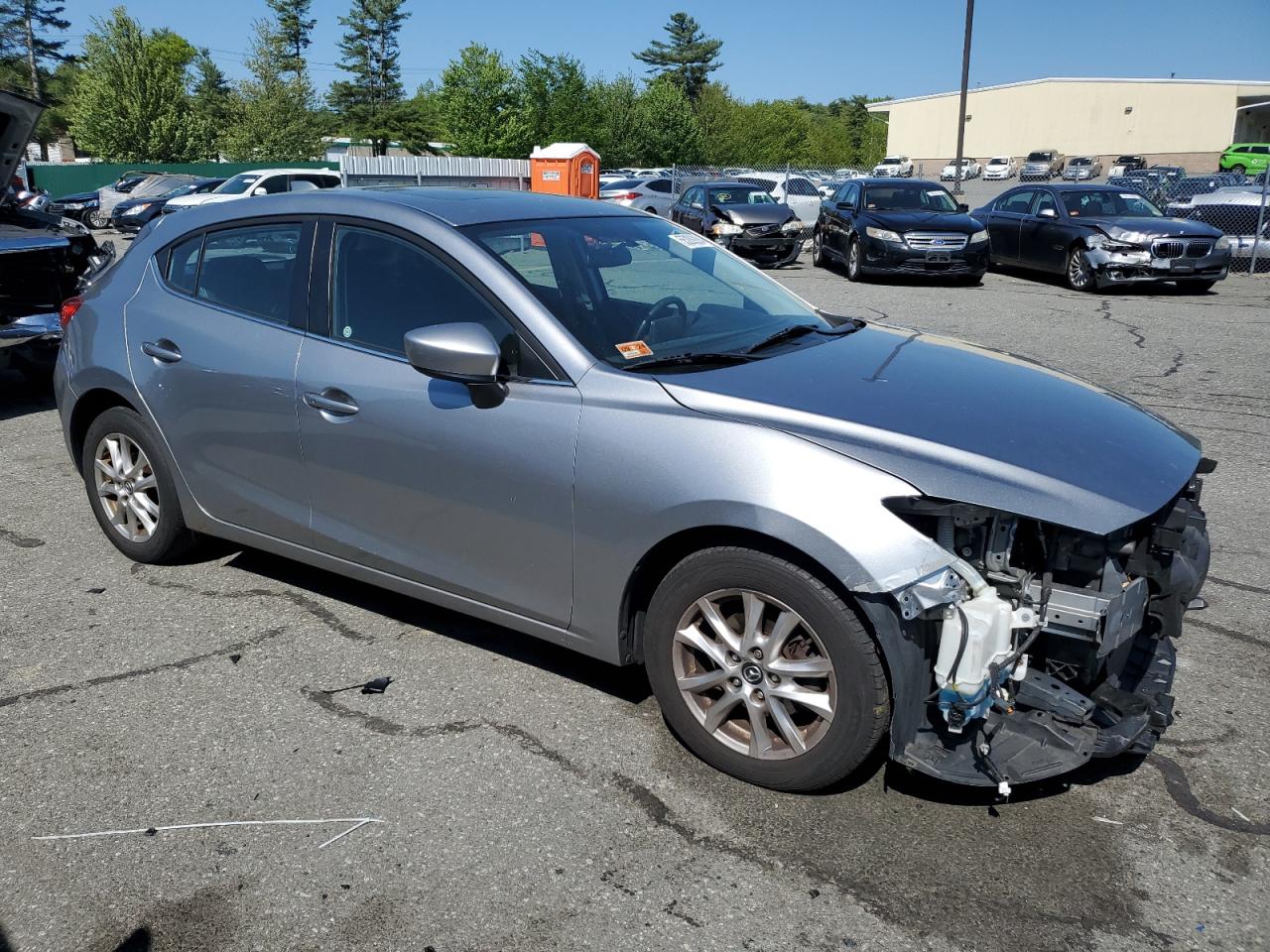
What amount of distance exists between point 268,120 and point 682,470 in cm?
6353

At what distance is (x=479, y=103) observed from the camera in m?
60.8

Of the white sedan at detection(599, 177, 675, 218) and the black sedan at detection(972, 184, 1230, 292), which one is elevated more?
the white sedan at detection(599, 177, 675, 218)

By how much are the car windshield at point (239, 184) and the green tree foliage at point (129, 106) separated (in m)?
34.7

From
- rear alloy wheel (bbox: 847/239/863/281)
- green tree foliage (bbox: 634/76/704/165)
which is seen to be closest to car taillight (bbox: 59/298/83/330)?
rear alloy wheel (bbox: 847/239/863/281)

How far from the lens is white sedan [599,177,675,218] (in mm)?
27950

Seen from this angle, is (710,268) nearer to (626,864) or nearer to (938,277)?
(626,864)

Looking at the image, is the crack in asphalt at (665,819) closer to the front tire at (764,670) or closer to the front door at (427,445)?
the front tire at (764,670)

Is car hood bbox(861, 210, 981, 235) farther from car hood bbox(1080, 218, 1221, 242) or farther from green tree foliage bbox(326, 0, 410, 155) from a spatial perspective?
green tree foliage bbox(326, 0, 410, 155)

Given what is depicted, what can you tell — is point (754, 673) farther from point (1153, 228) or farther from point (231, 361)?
point (1153, 228)

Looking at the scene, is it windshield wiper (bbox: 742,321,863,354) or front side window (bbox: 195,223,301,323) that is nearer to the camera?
windshield wiper (bbox: 742,321,863,354)

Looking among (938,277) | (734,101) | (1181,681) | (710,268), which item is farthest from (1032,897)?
(734,101)

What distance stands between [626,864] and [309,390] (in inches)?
81.3

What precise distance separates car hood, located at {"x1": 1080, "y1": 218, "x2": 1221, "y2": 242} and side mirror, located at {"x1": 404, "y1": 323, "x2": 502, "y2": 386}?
14.1m

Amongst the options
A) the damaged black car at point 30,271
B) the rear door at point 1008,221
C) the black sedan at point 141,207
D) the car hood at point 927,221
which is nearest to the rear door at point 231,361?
the damaged black car at point 30,271
